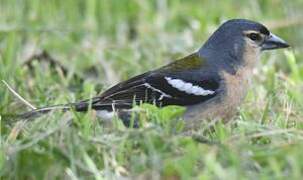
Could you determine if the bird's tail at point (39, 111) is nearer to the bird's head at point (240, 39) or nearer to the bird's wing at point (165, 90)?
the bird's wing at point (165, 90)

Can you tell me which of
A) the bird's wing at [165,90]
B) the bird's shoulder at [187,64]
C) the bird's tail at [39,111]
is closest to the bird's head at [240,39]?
the bird's shoulder at [187,64]

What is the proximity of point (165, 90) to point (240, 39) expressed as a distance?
668 mm

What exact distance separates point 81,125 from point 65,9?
4038 mm

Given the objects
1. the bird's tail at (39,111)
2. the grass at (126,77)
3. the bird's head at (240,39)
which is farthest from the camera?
the bird's head at (240,39)

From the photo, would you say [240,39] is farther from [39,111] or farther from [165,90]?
[39,111]

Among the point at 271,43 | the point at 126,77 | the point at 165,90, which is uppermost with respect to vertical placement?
the point at 271,43

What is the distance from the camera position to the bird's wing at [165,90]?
5410mm

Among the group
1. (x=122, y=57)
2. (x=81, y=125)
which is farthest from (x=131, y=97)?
(x=122, y=57)

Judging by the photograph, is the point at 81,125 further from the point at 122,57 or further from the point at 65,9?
the point at 65,9

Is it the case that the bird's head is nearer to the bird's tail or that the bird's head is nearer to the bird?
the bird

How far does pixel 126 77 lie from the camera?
22.7 ft

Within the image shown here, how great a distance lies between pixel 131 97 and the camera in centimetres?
544

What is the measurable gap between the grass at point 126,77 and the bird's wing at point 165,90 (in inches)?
10.7

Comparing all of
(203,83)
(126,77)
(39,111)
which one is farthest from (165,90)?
(126,77)
